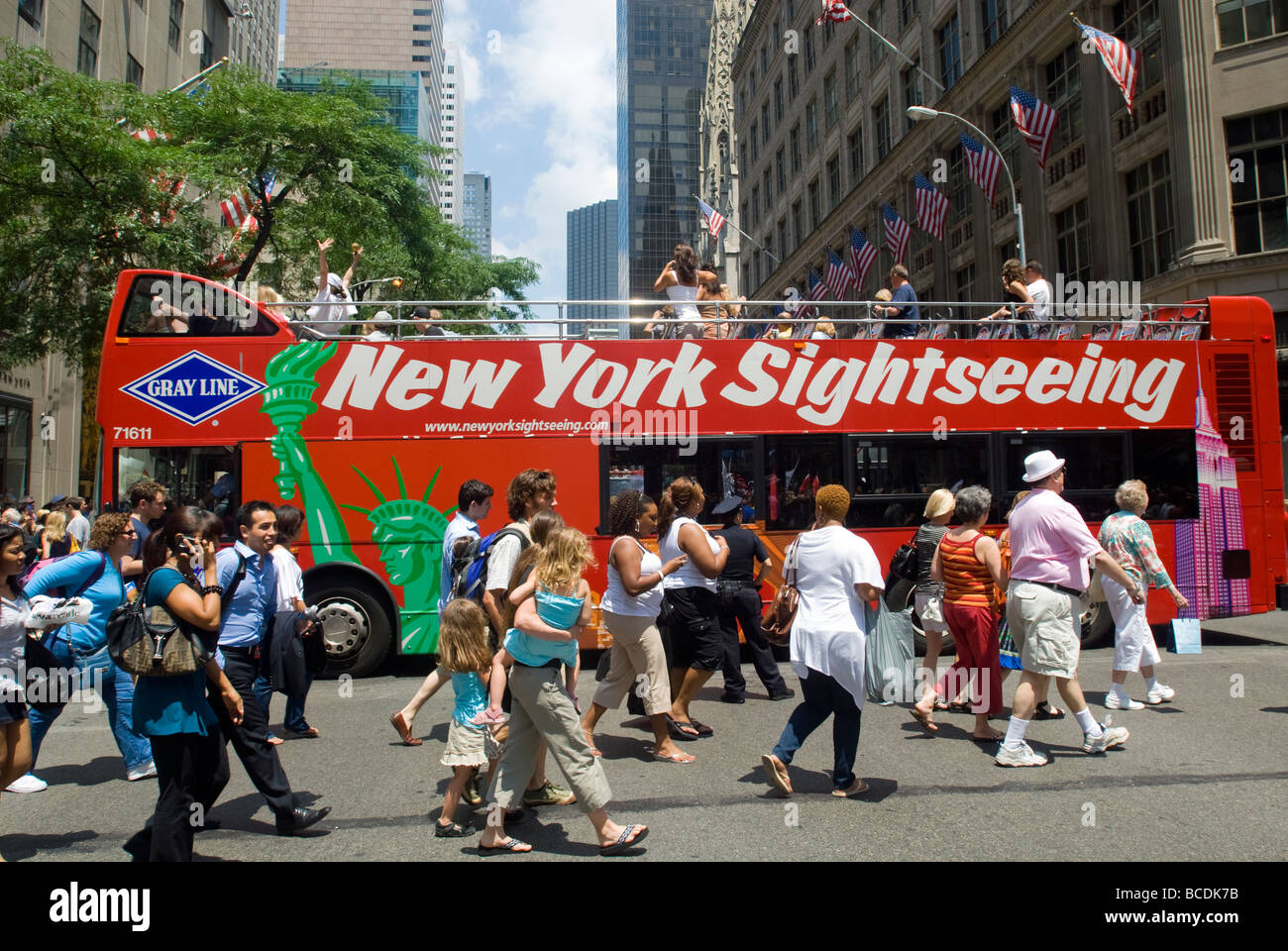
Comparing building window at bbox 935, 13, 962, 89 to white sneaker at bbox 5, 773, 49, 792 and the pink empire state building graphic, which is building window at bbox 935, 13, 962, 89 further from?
white sneaker at bbox 5, 773, 49, 792

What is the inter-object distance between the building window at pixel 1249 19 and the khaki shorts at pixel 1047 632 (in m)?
18.4

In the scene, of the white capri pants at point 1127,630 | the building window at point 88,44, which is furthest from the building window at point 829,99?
the white capri pants at point 1127,630

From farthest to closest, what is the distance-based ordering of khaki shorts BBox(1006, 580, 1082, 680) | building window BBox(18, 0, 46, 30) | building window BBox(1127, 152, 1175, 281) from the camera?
building window BBox(18, 0, 46, 30) < building window BBox(1127, 152, 1175, 281) < khaki shorts BBox(1006, 580, 1082, 680)

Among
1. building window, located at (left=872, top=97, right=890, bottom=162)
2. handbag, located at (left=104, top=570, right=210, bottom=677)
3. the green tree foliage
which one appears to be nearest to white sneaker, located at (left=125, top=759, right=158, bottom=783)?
handbag, located at (left=104, top=570, right=210, bottom=677)

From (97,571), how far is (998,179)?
2620 cm

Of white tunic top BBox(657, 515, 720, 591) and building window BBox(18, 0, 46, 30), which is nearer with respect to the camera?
white tunic top BBox(657, 515, 720, 591)

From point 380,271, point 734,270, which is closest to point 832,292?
point 380,271

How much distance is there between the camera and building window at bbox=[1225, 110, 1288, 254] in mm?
18016

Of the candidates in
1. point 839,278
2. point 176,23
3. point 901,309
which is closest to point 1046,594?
point 901,309

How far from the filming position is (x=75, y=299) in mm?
17016

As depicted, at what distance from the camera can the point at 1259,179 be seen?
1823cm

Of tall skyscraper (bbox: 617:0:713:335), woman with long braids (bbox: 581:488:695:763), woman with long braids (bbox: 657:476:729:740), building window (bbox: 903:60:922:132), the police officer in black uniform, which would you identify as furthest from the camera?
tall skyscraper (bbox: 617:0:713:335)

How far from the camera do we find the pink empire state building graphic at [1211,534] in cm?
1017

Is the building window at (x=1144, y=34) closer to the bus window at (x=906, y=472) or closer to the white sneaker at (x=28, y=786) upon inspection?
the bus window at (x=906, y=472)
